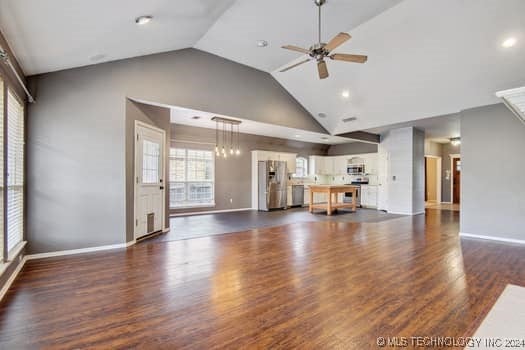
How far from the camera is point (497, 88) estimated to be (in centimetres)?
451

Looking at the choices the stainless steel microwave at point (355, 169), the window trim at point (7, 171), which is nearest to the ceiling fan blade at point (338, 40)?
the window trim at point (7, 171)

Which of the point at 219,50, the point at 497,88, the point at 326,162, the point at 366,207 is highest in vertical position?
the point at 219,50

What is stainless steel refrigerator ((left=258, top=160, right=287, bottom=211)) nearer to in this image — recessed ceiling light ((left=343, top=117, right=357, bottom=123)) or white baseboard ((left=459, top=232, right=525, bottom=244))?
recessed ceiling light ((left=343, top=117, right=357, bottom=123))

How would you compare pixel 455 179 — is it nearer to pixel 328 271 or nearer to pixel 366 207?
pixel 366 207

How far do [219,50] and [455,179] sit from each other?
10.9 m

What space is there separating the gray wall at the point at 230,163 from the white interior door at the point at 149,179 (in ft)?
7.41

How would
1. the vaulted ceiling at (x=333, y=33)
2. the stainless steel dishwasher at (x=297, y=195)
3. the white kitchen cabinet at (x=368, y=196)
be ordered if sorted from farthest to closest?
the stainless steel dishwasher at (x=297, y=195) → the white kitchen cabinet at (x=368, y=196) → the vaulted ceiling at (x=333, y=33)

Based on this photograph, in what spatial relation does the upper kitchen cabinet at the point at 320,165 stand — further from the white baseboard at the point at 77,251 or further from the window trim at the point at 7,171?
the window trim at the point at 7,171

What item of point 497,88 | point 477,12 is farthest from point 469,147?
point 477,12

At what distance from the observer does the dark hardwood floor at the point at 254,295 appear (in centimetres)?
186

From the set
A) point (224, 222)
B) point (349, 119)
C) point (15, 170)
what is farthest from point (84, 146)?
point (349, 119)

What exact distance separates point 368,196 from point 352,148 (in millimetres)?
2002

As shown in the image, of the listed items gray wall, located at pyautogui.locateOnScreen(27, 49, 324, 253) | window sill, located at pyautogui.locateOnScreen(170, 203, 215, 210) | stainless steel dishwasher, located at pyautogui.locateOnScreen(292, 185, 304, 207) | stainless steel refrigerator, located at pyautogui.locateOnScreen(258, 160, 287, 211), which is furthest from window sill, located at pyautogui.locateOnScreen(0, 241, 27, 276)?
stainless steel dishwasher, located at pyautogui.locateOnScreen(292, 185, 304, 207)

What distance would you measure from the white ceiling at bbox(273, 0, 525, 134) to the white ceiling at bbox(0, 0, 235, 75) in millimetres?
2684
